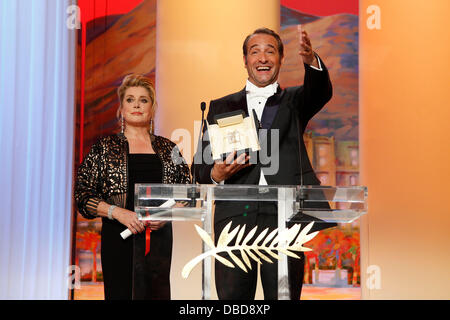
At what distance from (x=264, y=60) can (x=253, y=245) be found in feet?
4.24

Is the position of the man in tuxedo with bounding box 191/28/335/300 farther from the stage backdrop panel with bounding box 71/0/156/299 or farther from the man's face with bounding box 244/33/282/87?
the stage backdrop panel with bounding box 71/0/156/299

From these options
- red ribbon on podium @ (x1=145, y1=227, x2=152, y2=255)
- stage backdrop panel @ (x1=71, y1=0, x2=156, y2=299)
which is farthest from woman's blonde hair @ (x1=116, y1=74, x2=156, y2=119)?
red ribbon on podium @ (x1=145, y1=227, x2=152, y2=255)

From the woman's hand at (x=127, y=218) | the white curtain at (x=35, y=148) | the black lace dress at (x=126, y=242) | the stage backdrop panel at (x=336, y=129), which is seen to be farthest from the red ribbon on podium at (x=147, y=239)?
the stage backdrop panel at (x=336, y=129)

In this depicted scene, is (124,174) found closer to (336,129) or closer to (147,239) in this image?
(147,239)

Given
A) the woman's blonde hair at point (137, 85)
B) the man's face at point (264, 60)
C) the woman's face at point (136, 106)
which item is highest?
the man's face at point (264, 60)

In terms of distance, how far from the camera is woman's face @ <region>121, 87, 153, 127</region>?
3.47m

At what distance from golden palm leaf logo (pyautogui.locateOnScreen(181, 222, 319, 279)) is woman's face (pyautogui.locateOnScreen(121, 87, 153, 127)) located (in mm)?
1253

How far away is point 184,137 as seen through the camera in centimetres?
415

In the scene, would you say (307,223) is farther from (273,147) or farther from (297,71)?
(297,71)

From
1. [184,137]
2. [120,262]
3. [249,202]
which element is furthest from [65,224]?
[249,202]

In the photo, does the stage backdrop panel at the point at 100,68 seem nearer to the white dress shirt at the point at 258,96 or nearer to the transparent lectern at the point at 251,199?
the white dress shirt at the point at 258,96

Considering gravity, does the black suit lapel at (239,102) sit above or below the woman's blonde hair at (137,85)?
below

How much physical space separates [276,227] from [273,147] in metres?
0.75

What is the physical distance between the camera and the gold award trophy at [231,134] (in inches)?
106
